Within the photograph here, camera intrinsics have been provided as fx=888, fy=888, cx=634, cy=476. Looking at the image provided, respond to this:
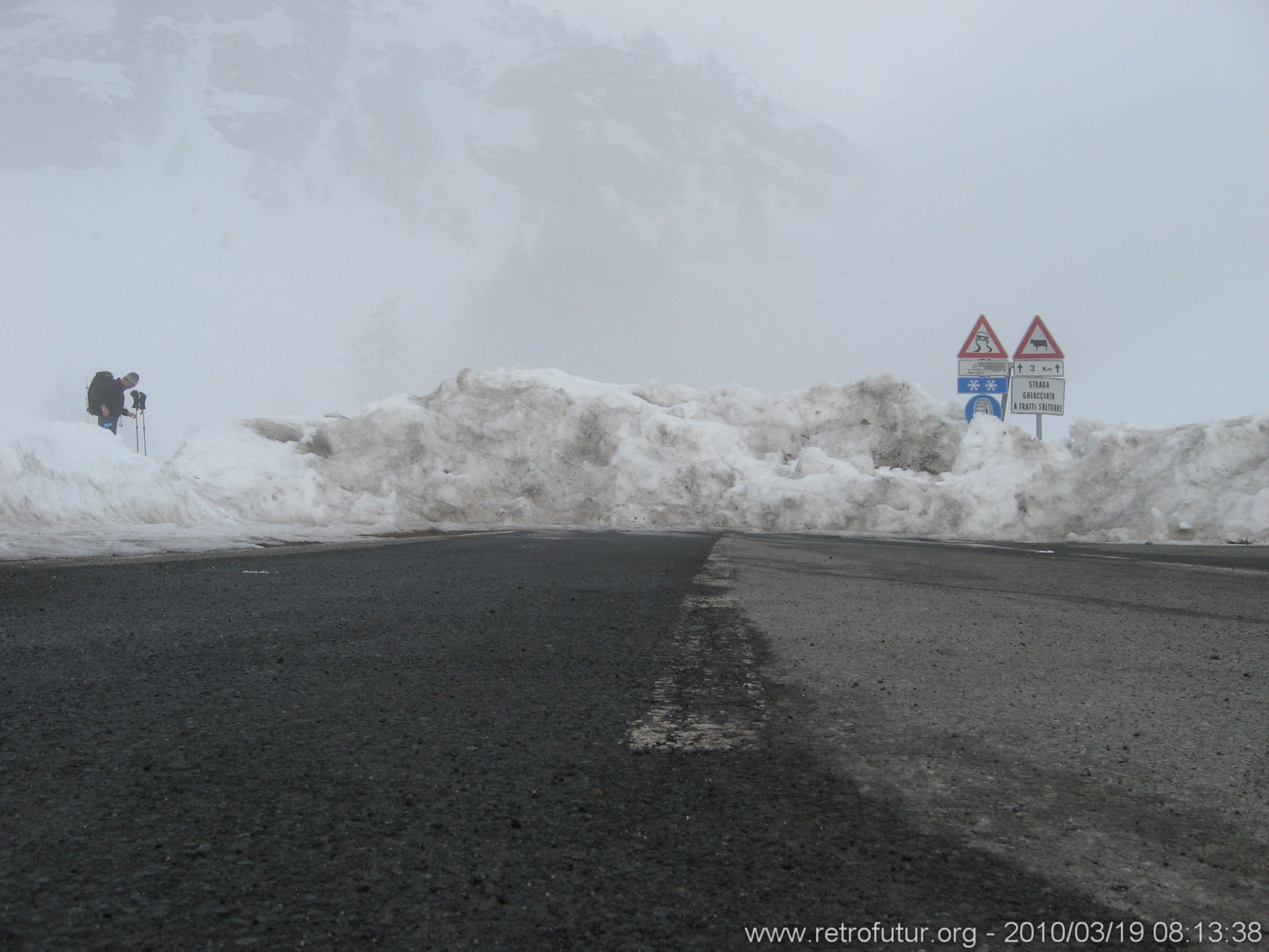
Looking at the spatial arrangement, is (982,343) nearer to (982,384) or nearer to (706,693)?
(982,384)

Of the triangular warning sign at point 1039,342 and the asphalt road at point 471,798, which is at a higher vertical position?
the triangular warning sign at point 1039,342

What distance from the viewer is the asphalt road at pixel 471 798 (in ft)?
4.57

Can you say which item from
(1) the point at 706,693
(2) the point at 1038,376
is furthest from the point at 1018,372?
(1) the point at 706,693

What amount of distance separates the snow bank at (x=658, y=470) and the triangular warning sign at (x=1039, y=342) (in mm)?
1858

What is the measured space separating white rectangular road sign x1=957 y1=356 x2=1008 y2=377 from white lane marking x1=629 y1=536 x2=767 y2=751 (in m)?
14.1

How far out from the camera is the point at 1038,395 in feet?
54.1

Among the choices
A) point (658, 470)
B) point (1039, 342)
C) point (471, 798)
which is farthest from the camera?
point (658, 470)

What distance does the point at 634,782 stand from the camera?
1983 millimetres


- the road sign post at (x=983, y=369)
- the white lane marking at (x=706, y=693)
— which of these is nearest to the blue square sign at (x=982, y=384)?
the road sign post at (x=983, y=369)

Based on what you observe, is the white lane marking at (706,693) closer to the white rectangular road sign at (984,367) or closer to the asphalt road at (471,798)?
the asphalt road at (471,798)

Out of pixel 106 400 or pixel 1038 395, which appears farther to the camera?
pixel 1038 395

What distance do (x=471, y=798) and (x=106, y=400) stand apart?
1482cm

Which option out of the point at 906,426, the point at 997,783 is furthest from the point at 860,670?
the point at 906,426

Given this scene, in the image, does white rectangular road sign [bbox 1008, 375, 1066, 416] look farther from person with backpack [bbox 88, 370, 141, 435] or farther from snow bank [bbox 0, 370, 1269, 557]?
person with backpack [bbox 88, 370, 141, 435]
